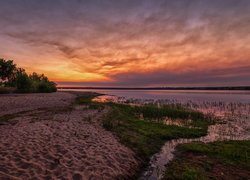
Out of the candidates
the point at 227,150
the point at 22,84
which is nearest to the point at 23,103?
the point at 227,150

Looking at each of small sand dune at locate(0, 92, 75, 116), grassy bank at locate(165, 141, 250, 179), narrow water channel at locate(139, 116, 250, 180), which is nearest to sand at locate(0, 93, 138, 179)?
narrow water channel at locate(139, 116, 250, 180)

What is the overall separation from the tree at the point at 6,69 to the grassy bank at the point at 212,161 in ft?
280

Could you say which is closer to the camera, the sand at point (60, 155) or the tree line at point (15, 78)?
the sand at point (60, 155)

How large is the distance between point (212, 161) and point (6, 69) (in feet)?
293

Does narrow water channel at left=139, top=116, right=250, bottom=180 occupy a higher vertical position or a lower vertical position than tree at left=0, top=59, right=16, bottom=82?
lower

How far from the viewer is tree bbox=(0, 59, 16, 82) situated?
267 ft

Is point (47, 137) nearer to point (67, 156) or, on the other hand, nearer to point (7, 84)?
point (67, 156)

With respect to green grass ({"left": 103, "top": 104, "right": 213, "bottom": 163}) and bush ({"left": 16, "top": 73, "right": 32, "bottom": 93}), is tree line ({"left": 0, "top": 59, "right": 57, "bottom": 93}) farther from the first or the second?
green grass ({"left": 103, "top": 104, "right": 213, "bottom": 163})

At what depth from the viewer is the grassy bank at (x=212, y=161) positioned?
10867 mm

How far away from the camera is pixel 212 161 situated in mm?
12969

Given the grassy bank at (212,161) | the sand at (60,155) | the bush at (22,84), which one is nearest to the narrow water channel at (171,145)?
the grassy bank at (212,161)

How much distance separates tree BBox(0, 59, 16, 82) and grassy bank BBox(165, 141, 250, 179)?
85.5m

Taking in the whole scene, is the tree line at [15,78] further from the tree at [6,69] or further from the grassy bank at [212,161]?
the grassy bank at [212,161]

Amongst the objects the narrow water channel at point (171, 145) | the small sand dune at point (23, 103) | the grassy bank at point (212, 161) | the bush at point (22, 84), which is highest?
the bush at point (22, 84)
